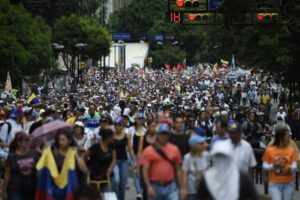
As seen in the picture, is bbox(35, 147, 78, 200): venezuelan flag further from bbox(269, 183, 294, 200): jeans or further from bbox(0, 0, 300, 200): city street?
bbox(269, 183, 294, 200): jeans

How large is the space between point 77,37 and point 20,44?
30.3 meters

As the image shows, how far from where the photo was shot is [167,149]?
38.7 ft

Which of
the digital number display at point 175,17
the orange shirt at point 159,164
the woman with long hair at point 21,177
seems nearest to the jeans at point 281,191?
the orange shirt at point 159,164

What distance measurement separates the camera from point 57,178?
37.9 feet

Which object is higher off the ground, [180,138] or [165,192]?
[180,138]

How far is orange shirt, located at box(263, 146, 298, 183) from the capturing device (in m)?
12.6

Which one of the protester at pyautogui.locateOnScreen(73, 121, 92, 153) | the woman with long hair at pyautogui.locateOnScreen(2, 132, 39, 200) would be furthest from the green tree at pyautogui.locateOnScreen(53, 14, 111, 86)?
the woman with long hair at pyautogui.locateOnScreen(2, 132, 39, 200)

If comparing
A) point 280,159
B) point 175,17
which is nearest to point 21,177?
point 280,159

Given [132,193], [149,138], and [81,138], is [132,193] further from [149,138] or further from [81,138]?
[149,138]

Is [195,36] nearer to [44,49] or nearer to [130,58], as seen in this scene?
[130,58]

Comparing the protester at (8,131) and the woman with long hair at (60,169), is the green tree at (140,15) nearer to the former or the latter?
the protester at (8,131)

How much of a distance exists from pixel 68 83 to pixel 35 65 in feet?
80.0

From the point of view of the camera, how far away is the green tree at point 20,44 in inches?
Answer: 2151

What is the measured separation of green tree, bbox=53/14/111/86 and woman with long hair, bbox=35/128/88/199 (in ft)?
225
